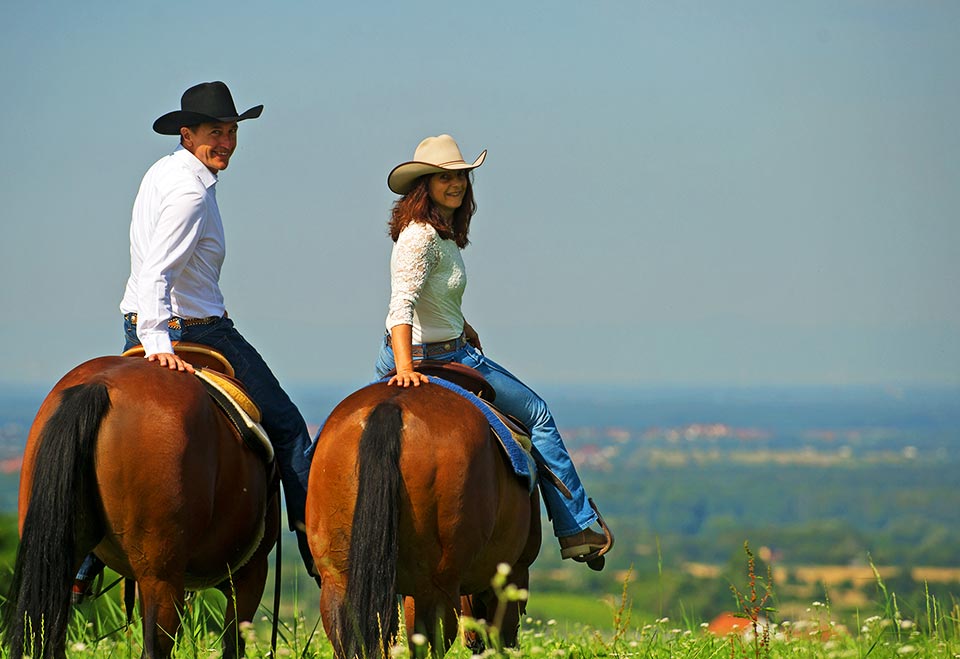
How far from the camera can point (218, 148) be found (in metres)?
7.49

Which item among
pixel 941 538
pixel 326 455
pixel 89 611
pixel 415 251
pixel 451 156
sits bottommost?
pixel 941 538

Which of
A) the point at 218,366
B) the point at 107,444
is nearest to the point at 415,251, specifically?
the point at 218,366

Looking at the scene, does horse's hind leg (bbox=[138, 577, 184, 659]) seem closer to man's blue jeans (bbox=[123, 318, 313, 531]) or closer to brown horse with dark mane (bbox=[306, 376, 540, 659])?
brown horse with dark mane (bbox=[306, 376, 540, 659])

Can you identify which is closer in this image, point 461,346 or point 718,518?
point 461,346


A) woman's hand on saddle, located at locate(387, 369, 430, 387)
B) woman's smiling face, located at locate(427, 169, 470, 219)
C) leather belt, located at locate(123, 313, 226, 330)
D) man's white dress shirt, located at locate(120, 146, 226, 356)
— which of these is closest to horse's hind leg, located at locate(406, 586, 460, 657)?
woman's hand on saddle, located at locate(387, 369, 430, 387)

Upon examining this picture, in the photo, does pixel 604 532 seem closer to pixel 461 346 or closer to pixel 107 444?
pixel 461 346

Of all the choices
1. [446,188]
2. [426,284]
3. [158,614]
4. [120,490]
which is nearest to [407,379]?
[426,284]

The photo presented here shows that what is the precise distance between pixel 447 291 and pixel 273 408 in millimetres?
1162

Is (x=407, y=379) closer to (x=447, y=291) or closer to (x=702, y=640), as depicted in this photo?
(x=447, y=291)

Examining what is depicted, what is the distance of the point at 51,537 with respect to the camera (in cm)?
604

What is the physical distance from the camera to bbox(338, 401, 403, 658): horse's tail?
616cm

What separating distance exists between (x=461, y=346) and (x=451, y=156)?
1.09 meters

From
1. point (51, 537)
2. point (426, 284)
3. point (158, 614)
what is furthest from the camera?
point (426, 284)

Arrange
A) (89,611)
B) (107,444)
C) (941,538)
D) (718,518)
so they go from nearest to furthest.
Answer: (107,444) < (89,611) < (941,538) < (718,518)
